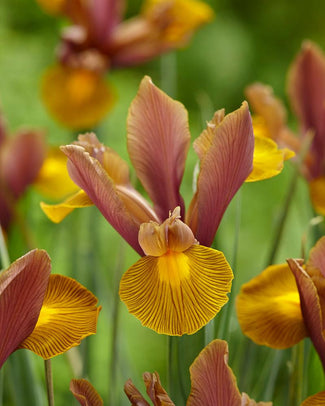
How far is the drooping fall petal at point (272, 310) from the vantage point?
354 mm

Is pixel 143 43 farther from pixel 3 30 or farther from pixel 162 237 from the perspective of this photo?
pixel 3 30

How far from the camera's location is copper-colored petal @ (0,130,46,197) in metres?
0.67

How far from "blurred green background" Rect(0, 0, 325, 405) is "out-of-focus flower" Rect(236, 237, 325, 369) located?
16 centimetres

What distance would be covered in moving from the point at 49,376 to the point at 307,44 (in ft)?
1.09

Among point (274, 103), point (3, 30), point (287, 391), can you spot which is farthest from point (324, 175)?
point (3, 30)

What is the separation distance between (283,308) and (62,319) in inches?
4.3

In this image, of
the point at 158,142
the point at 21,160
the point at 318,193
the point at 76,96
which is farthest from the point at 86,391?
the point at 76,96

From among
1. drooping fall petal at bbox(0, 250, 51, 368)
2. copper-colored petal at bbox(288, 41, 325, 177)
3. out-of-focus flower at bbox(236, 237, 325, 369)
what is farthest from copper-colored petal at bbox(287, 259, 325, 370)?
copper-colored petal at bbox(288, 41, 325, 177)

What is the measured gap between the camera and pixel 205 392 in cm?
30

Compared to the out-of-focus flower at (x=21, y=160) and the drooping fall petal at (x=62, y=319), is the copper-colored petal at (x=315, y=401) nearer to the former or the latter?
the drooping fall petal at (x=62, y=319)

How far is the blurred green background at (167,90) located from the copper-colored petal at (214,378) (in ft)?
0.71

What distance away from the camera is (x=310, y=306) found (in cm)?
33

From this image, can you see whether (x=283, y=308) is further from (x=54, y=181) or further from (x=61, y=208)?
(x=54, y=181)

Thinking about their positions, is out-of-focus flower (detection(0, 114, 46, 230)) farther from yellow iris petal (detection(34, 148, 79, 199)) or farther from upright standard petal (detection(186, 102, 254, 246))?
upright standard petal (detection(186, 102, 254, 246))
